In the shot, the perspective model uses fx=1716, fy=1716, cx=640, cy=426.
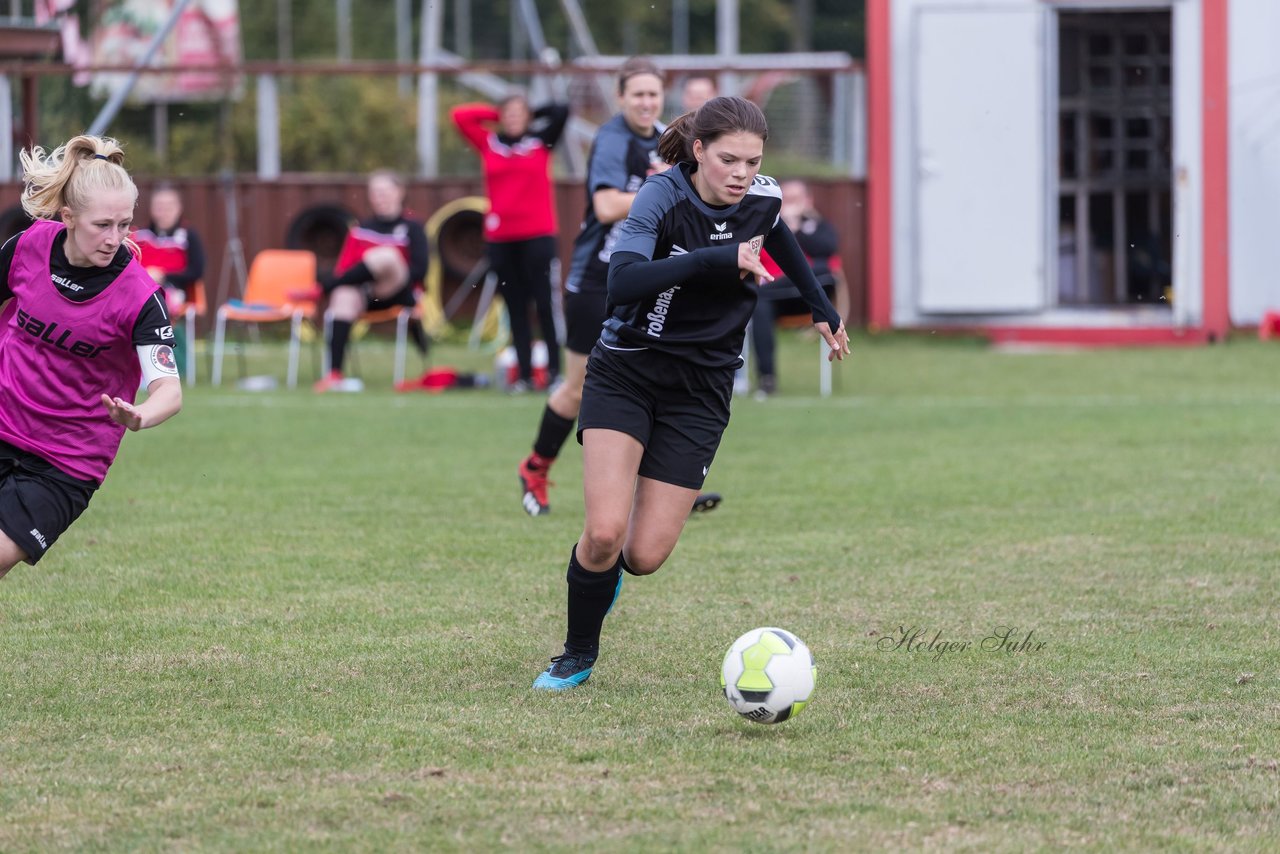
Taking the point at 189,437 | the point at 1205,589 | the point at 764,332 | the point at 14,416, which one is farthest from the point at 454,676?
the point at 764,332

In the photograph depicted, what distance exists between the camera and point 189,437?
11.7 meters

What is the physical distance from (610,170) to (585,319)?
2.45 feet

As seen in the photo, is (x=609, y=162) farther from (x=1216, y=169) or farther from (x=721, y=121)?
(x=1216, y=169)

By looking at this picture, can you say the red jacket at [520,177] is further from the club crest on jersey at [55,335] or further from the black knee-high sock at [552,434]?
the club crest on jersey at [55,335]

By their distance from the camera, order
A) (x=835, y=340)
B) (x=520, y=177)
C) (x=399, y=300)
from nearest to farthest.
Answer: (x=835, y=340), (x=520, y=177), (x=399, y=300)

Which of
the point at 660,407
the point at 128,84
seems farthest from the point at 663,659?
the point at 128,84

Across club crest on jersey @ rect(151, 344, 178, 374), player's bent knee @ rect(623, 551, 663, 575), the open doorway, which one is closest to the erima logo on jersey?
player's bent knee @ rect(623, 551, 663, 575)

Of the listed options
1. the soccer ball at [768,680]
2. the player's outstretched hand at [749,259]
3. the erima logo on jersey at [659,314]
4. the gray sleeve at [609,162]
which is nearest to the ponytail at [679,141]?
the erima logo on jersey at [659,314]

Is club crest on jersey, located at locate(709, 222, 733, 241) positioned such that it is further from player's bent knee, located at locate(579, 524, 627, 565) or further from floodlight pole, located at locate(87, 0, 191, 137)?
floodlight pole, located at locate(87, 0, 191, 137)

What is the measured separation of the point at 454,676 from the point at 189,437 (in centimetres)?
689

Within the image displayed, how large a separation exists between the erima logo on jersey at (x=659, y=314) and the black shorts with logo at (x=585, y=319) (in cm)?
328

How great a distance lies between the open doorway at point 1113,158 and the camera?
2011 cm

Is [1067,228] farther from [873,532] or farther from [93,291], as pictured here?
[93,291]

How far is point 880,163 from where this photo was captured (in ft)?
61.8
